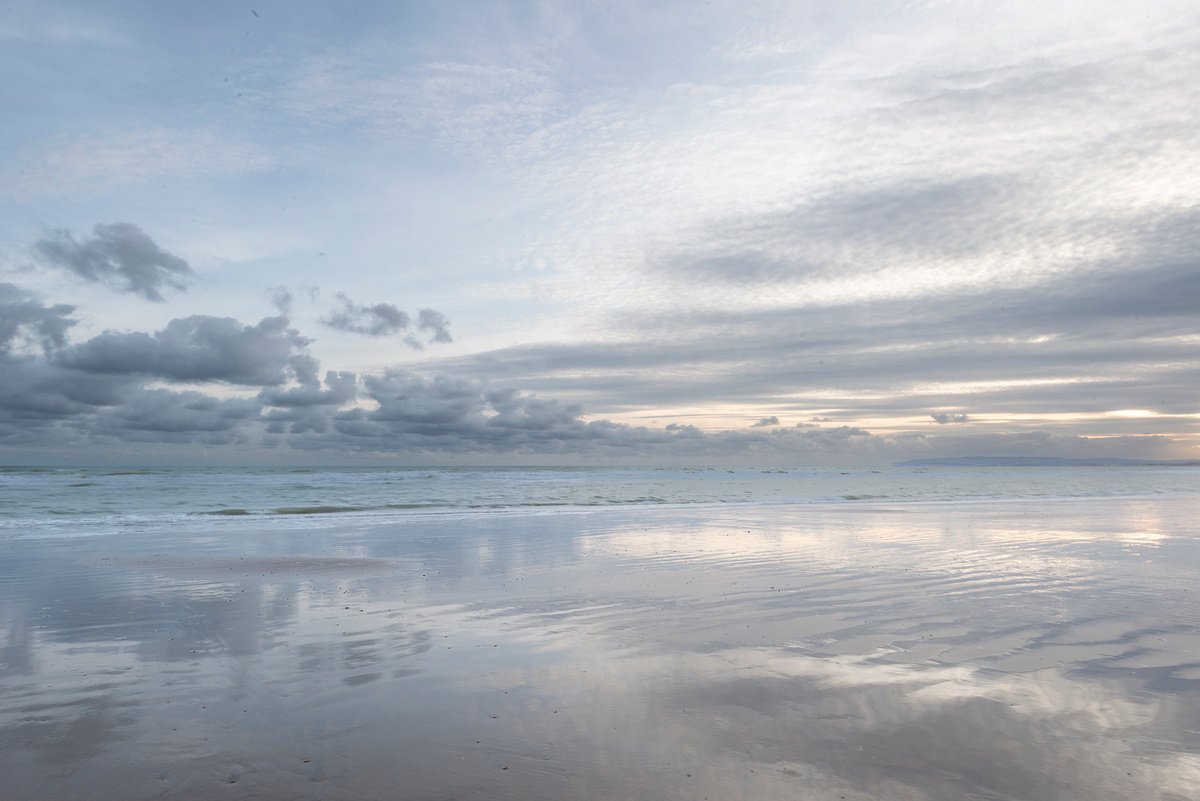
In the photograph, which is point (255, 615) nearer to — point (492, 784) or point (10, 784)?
point (10, 784)

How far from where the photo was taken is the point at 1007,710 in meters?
6.82

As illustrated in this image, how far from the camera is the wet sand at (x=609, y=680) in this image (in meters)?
5.61

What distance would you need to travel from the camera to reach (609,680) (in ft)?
26.2

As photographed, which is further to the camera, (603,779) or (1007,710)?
(1007,710)

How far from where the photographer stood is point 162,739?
645 cm

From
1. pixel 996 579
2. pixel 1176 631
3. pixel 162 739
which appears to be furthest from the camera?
pixel 996 579

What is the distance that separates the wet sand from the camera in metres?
5.61

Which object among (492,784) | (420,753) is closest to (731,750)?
(492,784)

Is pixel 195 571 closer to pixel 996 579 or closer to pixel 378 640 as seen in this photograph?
pixel 378 640

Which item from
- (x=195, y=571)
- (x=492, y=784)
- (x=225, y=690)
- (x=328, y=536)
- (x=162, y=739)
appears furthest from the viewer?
(x=328, y=536)

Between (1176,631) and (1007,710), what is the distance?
4.95 m

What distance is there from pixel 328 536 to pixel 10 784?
65.1 feet

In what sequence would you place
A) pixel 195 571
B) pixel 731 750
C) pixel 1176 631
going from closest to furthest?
pixel 731 750 → pixel 1176 631 → pixel 195 571

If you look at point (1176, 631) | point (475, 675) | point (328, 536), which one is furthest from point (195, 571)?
point (1176, 631)
